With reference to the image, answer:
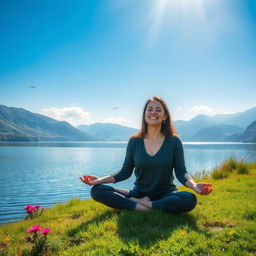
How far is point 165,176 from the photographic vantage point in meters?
5.13

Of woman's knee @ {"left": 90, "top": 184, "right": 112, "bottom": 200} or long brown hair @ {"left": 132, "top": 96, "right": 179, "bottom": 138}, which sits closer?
woman's knee @ {"left": 90, "top": 184, "right": 112, "bottom": 200}

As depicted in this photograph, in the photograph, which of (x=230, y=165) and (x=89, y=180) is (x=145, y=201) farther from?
(x=230, y=165)

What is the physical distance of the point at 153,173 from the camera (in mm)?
5168

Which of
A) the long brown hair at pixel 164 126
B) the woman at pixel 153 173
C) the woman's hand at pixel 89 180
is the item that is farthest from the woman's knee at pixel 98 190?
the long brown hair at pixel 164 126

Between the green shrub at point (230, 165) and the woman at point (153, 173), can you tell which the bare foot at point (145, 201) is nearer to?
the woman at point (153, 173)

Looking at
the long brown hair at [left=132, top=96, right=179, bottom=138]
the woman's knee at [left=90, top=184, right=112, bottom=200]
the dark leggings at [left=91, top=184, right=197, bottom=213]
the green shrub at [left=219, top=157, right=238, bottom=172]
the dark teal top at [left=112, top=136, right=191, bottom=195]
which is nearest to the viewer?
the dark leggings at [left=91, top=184, right=197, bottom=213]

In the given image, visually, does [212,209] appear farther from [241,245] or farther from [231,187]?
[231,187]

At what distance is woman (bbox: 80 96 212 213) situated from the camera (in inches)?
190

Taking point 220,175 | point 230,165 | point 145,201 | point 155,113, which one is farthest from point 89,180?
point 230,165

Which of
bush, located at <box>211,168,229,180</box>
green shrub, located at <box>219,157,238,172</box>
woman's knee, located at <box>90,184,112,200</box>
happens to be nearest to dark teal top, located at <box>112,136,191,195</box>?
woman's knee, located at <box>90,184,112,200</box>

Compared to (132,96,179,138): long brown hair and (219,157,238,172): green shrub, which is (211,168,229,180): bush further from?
(132,96,179,138): long brown hair

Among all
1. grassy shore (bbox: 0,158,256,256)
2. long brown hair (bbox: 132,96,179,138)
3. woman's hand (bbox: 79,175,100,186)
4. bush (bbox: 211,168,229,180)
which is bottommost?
bush (bbox: 211,168,229,180)

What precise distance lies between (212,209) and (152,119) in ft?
8.90

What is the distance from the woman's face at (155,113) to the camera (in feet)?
18.1
